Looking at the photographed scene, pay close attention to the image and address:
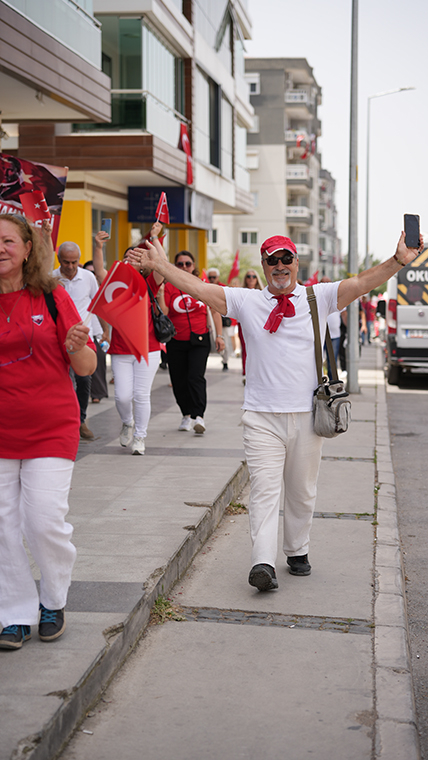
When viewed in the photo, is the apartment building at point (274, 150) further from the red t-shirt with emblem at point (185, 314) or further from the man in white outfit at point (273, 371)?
the man in white outfit at point (273, 371)

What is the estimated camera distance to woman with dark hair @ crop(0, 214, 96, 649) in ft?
11.9

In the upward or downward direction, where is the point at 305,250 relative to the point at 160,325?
upward

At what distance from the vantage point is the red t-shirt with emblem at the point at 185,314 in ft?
32.2

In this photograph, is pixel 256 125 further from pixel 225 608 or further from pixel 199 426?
pixel 225 608

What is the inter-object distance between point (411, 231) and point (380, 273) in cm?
28

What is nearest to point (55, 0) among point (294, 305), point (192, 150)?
point (294, 305)

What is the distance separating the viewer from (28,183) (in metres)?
8.94

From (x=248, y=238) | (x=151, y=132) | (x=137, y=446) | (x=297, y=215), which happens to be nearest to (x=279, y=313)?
(x=137, y=446)

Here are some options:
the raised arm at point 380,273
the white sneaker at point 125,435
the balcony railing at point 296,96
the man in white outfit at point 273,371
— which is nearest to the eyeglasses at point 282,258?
the man in white outfit at point 273,371

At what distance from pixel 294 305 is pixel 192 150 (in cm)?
2045

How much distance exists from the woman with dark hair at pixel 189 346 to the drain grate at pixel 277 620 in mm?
5271

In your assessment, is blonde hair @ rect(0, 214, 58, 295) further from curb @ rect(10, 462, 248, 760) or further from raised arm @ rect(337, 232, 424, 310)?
raised arm @ rect(337, 232, 424, 310)

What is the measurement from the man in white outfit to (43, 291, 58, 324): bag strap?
1140mm

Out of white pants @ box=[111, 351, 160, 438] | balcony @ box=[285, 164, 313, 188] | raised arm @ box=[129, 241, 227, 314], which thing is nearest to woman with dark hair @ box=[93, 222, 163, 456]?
white pants @ box=[111, 351, 160, 438]
